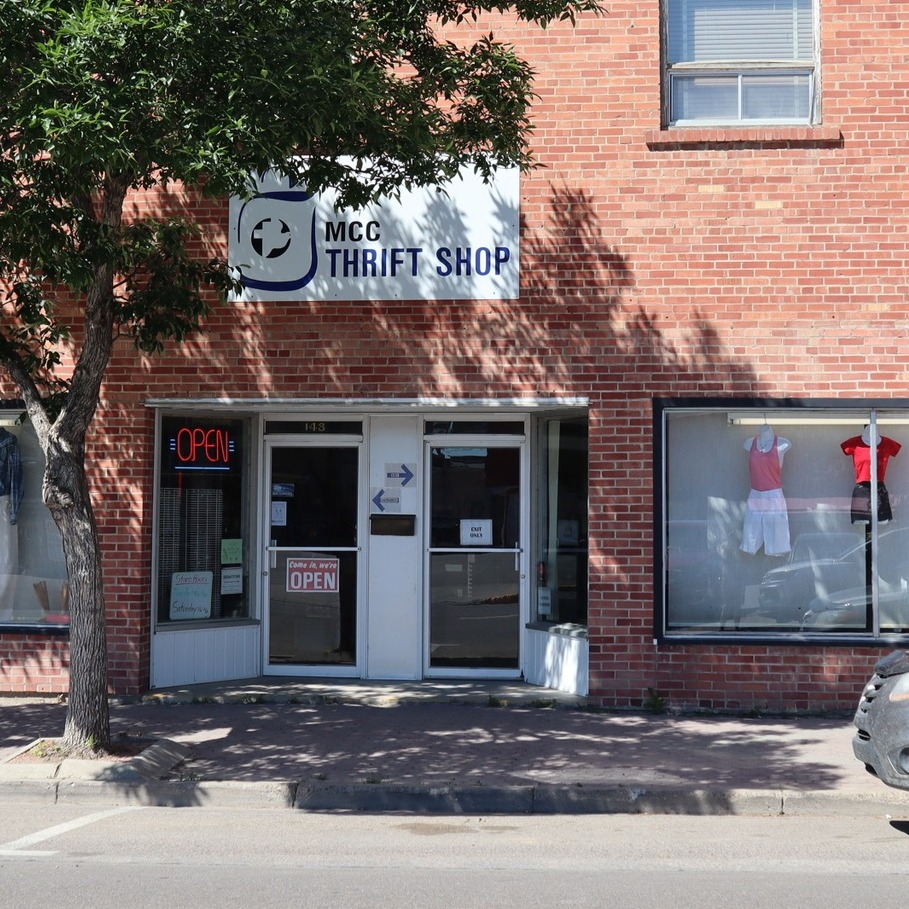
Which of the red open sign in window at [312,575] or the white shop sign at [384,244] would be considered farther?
the red open sign in window at [312,575]

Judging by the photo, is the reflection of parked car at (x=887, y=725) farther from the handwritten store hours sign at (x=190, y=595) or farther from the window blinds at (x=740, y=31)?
the handwritten store hours sign at (x=190, y=595)

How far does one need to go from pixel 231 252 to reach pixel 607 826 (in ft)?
21.3

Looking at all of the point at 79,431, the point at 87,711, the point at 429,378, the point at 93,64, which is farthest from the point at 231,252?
the point at 87,711

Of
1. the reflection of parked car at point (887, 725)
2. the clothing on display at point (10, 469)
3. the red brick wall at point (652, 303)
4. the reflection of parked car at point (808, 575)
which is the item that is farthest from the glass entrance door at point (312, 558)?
the reflection of parked car at point (887, 725)

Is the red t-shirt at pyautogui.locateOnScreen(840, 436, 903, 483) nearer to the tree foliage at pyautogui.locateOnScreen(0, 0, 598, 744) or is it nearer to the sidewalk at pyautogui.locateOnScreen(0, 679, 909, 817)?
the sidewalk at pyautogui.locateOnScreen(0, 679, 909, 817)

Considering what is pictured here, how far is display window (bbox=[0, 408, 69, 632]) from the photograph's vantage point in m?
11.5

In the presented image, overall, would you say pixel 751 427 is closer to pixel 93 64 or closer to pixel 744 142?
pixel 744 142

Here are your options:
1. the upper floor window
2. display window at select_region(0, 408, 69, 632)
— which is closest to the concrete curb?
display window at select_region(0, 408, 69, 632)

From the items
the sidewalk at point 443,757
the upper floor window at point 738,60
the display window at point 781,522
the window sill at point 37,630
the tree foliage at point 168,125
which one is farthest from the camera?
the window sill at point 37,630

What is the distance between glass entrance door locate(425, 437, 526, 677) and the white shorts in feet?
7.37

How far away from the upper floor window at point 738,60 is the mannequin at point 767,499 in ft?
9.85

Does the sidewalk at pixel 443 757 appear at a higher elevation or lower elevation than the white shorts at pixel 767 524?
lower

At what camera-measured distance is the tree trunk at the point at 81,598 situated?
8625 mm

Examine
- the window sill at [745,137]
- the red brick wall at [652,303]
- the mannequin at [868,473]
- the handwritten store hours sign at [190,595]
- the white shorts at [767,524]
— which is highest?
the window sill at [745,137]
